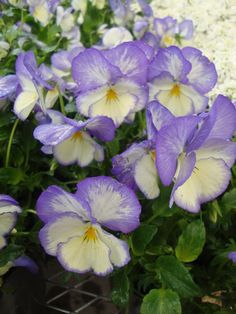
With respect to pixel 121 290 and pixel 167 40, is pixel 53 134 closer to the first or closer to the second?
pixel 121 290

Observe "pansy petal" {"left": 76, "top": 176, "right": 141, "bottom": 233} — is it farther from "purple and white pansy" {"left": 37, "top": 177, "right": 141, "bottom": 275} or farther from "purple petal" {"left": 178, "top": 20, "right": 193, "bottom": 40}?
"purple petal" {"left": 178, "top": 20, "right": 193, "bottom": 40}

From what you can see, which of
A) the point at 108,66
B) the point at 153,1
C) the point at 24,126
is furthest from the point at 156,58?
the point at 153,1

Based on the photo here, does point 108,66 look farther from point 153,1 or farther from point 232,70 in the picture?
point 153,1

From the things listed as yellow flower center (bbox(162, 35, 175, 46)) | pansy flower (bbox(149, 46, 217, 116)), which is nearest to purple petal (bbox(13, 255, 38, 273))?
pansy flower (bbox(149, 46, 217, 116))

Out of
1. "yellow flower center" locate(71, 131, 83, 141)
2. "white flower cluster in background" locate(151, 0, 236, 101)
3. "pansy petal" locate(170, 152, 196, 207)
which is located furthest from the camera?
"white flower cluster in background" locate(151, 0, 236, 101)

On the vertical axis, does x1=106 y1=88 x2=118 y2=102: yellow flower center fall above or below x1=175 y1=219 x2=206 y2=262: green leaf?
above
